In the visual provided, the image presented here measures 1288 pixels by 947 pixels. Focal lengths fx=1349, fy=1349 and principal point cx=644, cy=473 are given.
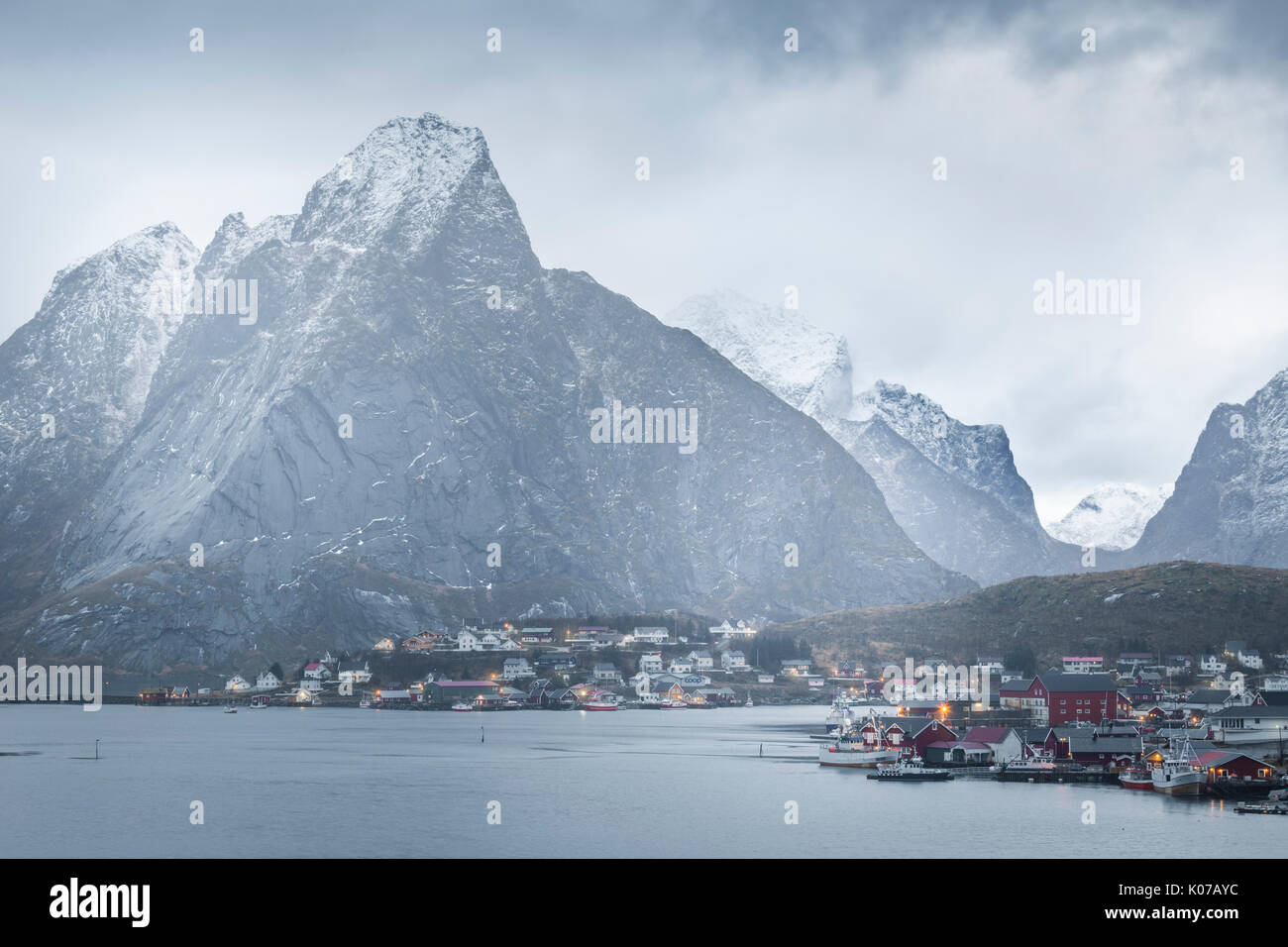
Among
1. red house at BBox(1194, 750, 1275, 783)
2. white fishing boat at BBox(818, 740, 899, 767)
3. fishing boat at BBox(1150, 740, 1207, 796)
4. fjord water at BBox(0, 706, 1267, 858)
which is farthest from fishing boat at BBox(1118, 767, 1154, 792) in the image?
white fishing boat at BBox(818, 740, 899, 767)

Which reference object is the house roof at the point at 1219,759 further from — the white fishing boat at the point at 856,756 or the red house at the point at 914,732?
the white fishing boat at the point at 856,756

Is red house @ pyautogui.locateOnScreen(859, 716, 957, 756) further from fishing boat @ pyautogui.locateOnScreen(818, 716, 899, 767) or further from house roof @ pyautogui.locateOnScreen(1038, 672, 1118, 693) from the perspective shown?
house roof @ pyautogui.locateOnScreen(1038, 672, 1118, 693)

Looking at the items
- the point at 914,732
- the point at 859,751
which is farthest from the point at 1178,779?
the point at 859,751

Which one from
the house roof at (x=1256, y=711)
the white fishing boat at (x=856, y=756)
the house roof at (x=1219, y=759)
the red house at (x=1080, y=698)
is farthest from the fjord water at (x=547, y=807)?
the house roof at (x=1256, y=711)

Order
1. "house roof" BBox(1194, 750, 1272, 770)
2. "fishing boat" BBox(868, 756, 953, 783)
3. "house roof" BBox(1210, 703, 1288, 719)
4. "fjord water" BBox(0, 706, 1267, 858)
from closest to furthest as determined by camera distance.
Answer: "fjord water" BBox(0, 706, 1267, 858)
"house roof" BBox(1194, 750, 1272, 770)
"fishing boat" BBox(868, 756, 953, 783)
"house roof" BBox(1210, 703, 1288, 719)
